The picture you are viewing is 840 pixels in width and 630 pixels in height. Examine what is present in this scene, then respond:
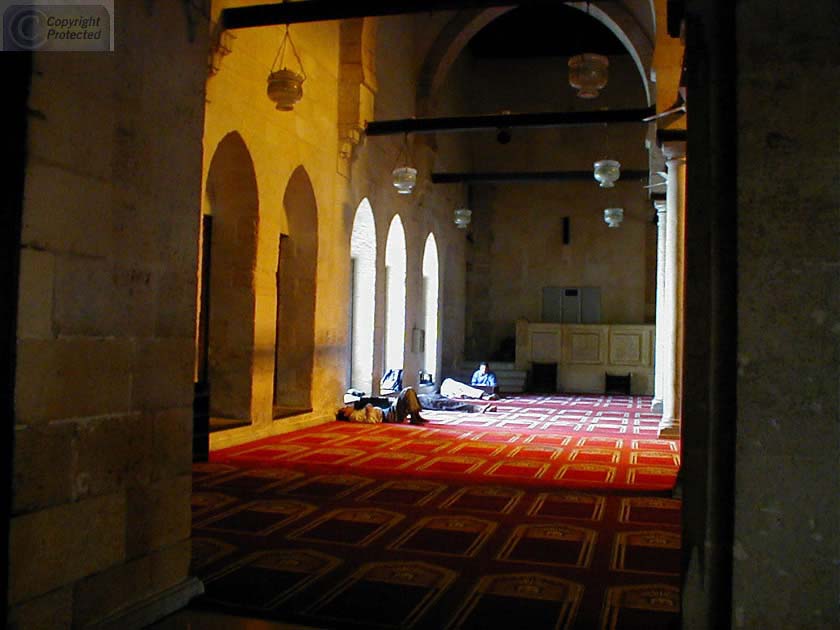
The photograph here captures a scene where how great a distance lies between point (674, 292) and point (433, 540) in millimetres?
5557

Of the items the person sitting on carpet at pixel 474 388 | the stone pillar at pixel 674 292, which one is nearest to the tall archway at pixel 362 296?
the person sitting on carpet at pixel 474 388

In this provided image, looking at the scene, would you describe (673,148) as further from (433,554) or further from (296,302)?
(433,554)

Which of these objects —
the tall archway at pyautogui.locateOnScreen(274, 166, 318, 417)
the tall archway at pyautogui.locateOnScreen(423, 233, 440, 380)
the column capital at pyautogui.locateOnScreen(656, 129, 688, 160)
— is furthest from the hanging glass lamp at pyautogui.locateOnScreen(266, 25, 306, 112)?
the tall archway at pyautogui.locateOnScreen(423, 233, 440, 380)

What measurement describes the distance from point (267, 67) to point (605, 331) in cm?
1150

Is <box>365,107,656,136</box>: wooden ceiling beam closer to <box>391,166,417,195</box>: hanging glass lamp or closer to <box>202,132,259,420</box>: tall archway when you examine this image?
<box>391,166,417,195</box>: hanging glass lamp

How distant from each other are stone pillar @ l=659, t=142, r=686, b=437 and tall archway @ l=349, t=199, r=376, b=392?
4842mm

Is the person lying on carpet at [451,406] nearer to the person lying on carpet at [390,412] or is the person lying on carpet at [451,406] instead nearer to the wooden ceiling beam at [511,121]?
the person lying on carpet at [390,412]

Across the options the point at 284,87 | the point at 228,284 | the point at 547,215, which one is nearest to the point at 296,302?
the point at 228,284

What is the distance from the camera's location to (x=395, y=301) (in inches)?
554

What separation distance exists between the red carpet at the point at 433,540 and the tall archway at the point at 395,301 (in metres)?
6.14

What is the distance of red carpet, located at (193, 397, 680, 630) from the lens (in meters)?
3.21

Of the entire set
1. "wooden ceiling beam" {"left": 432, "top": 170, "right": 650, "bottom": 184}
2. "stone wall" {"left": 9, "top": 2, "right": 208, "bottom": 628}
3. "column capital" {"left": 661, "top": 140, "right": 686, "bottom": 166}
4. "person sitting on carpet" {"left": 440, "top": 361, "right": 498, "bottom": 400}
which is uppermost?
"wooden ceiling beam" {"left": 432, "top": 170, "right": 650, "bottom": 184}

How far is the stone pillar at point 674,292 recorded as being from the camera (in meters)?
8.67

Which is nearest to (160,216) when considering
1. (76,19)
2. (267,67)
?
(76,19)
